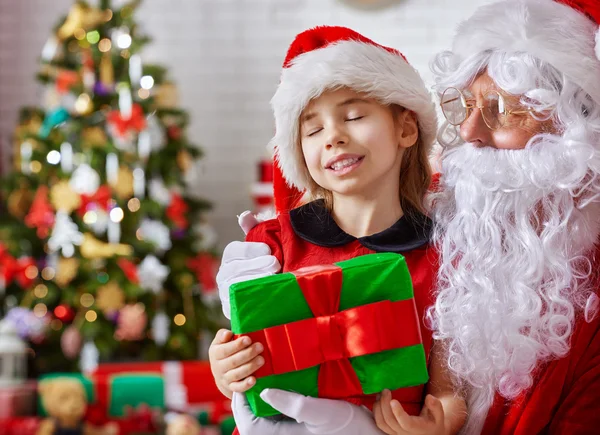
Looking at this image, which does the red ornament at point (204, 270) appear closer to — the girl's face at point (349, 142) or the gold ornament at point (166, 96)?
the gold ornament at point (166, 96)

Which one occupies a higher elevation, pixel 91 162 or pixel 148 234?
pixel 91 162

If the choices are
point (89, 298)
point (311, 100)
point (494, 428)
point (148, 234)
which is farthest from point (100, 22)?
point (494, 428)

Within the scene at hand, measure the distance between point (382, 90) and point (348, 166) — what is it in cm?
14

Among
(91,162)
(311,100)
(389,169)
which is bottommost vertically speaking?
(91,162)

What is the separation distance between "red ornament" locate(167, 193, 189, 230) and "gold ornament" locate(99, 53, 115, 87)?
659 millimetres

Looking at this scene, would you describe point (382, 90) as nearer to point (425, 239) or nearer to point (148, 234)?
point (425, 239)

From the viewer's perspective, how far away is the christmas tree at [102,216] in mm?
3816

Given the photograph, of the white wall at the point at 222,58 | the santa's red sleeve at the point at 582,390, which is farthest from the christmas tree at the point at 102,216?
the santa's red sleeve at the point at 582,390

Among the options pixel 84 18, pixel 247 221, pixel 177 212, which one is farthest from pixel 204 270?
pixel 247 221

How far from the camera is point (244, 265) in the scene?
1.31 meters

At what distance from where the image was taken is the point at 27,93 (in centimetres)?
498

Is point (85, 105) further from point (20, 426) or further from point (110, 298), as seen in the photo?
point (20, 426)

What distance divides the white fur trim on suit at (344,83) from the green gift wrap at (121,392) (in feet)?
7.88

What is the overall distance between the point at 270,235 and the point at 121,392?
7.86 ft
